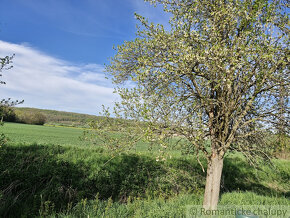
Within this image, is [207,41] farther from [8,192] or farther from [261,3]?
[8,192]

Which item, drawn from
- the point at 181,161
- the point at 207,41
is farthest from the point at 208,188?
the point at 181,161

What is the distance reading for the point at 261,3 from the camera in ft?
21.8

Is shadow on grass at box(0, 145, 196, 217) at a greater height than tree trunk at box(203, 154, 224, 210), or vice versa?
tree trunk at box(203, 154, 224, 210)

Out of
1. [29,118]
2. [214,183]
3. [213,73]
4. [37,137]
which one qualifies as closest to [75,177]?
[214,183]

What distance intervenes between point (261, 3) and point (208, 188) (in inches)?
263

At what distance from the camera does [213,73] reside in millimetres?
6395

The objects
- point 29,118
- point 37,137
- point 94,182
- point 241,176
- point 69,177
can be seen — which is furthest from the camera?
point 29,118

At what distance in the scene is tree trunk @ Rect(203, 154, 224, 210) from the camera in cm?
741

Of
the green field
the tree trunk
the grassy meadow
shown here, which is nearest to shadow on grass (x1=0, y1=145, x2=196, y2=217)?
the grassy meadow

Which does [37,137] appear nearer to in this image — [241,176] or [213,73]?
[241,176]

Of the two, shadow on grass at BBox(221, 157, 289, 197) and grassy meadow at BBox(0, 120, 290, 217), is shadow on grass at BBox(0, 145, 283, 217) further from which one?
shadow on grass at BBox(221, 157, 289, 197)

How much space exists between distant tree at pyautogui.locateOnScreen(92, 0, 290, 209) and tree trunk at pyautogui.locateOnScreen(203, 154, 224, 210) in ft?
0.11

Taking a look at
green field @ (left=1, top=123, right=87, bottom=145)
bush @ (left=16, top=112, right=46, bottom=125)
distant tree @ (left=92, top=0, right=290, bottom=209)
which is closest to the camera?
distant tree @ (left=92, top=0, right=290, bottom=209)

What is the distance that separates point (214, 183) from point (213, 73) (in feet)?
13.3
